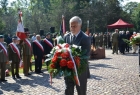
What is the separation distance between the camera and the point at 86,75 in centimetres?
512

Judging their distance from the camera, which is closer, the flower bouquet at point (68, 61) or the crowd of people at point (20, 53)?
the flower bouquet at point (68, 61)

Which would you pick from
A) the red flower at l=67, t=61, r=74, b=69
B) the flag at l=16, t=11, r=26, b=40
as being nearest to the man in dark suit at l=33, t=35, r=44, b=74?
the flag at l=16, t=11, r=26, b=40

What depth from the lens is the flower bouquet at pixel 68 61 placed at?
14.7ft

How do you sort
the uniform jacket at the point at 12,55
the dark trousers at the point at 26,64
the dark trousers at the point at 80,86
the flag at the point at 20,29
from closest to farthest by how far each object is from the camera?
the dark trousers at the point at 80,86 → the uniform jacket at the point at 12,55 → the flag at the point at 20,29 → the dark trousers at the point at 26,64

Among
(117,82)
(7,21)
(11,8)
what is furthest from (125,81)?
(11,8)

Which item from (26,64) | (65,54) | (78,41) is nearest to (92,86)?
(78,41)

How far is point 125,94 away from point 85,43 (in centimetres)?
322

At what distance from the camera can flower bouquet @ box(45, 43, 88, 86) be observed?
4.49 metres

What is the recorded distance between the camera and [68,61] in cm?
445

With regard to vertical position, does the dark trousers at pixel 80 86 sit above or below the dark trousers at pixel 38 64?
above

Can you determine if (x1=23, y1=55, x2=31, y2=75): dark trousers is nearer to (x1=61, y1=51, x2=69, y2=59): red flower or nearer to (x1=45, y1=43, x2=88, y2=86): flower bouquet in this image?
(x1=45, y1=43, x2=88, y2=86): flower bouquet

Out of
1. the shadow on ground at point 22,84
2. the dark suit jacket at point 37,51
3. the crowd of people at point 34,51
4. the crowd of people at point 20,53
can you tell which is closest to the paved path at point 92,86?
the shadow on ground at point 22,84

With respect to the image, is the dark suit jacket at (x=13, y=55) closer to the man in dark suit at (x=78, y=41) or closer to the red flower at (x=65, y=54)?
the man in dark suit at (x=78, y=41)

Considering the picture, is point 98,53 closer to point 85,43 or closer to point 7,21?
point 85,43
